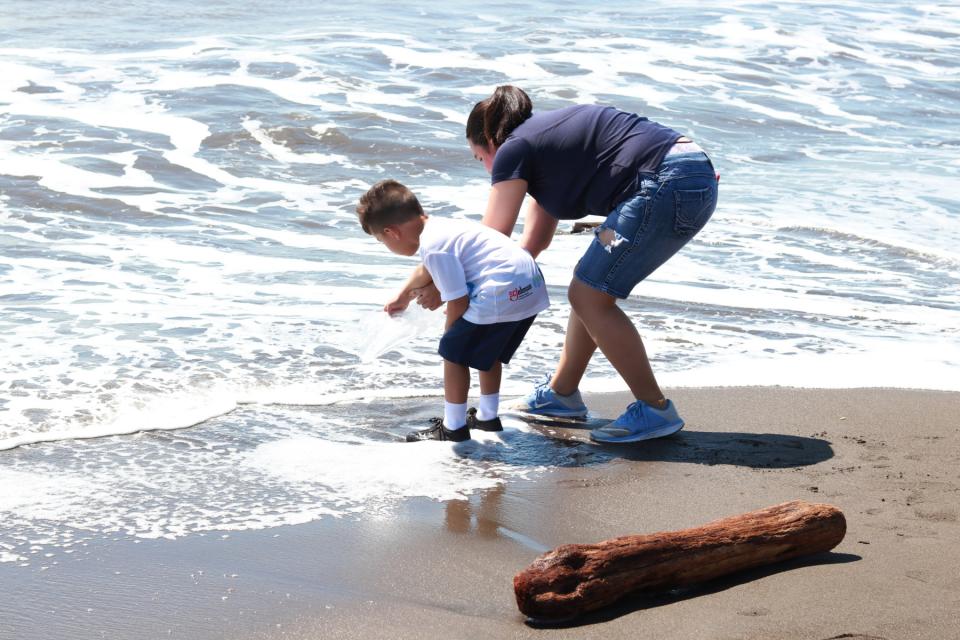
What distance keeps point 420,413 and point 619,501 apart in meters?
1.32

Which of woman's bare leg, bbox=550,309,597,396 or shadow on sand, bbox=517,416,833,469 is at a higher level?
woman's bare leg, bbox=550,309,597,396

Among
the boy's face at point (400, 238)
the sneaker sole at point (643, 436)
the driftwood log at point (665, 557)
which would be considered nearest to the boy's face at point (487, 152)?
the boy's face at point (400, 238)

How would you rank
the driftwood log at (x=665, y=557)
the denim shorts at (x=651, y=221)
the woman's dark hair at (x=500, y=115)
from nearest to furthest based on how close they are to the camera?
the driftwood log at (x=665, y=557) < the denim shorts at (x=651, y=221) < the woman's dark hair at (x=500, y=115)

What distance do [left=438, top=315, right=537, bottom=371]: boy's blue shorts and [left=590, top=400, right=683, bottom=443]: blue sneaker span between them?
0.55 m

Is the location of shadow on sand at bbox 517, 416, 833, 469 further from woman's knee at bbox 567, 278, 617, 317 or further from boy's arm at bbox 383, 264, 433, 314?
boy's arm at bbox 383, 264, 433, 314

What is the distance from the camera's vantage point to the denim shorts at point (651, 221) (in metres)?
4.15

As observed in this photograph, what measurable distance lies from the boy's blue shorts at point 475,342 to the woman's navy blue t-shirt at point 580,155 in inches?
20.5

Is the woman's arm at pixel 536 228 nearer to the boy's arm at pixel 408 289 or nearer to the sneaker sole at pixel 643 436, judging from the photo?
the boy's arm at pixel 408 289

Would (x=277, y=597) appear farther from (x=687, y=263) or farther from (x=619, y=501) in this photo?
(x=687, y=263)

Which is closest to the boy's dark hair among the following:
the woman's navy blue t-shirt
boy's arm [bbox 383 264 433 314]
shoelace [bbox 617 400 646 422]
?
boy's arm [bbox 383 264 433 314]

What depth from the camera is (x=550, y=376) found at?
4.98m

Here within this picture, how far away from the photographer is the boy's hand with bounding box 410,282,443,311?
14.3 feet

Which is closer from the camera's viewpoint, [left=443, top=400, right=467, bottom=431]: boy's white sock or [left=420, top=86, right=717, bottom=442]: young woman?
[left=420, top=86, right=717, bottom=442]: young woman

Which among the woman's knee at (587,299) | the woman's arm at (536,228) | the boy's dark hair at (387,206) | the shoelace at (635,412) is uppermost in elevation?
the boy's dark hair at (387,206)
